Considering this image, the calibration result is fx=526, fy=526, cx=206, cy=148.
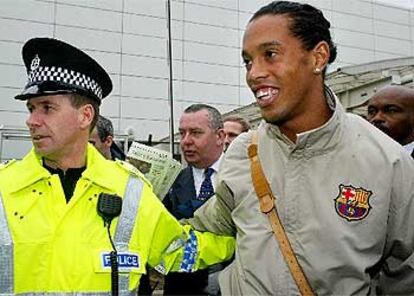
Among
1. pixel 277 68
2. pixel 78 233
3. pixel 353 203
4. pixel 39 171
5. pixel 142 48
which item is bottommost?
pixel 78 233

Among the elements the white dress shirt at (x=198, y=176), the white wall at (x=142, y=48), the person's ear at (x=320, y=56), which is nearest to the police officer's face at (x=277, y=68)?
the person's ear at (x=320, y=56)

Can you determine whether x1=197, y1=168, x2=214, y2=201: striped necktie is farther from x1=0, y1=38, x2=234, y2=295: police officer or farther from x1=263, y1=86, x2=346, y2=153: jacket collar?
x1=263, y1=86, x2=346, y2=153: jacket collar

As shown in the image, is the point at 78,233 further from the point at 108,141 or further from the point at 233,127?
the point at 233,127

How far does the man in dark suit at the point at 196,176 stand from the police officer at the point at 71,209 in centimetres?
81

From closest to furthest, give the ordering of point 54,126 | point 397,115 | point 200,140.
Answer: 1. point 54,126
2. point 397,115
3. point 200,140

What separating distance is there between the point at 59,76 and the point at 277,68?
0.88 meters

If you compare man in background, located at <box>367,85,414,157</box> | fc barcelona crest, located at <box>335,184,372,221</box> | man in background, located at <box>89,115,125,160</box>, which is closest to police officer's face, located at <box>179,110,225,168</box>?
man in background, located at <box>89,115,125,160</box>

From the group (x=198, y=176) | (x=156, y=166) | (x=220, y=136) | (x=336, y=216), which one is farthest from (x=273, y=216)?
(x=220, y=136)

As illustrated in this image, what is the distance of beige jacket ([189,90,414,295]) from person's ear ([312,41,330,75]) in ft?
0.60

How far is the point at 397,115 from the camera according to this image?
3240 mm

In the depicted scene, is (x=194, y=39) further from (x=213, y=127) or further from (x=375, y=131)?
(x=375, y=131)

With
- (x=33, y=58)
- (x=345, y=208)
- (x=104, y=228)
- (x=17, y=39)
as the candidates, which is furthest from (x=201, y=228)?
(x=17, y=39)

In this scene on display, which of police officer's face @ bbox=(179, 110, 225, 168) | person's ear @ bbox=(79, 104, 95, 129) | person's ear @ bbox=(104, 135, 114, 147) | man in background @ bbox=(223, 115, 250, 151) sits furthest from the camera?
man in background @ bbox=(223, 115, 250, 151)

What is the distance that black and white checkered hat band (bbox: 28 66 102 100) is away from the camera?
2.12 meters
